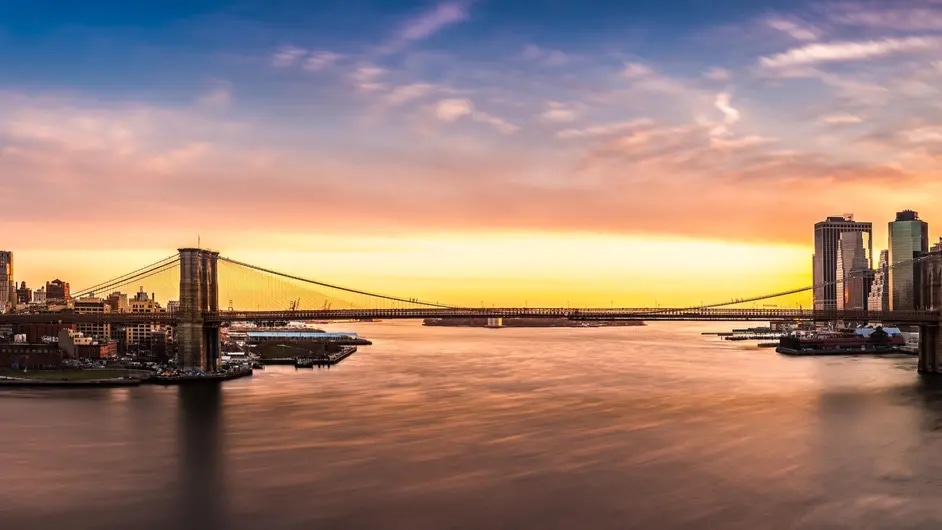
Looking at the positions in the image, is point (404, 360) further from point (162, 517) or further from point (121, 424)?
point (162, 517)

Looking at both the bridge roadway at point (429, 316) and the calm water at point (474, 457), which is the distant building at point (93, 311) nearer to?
the bridge roadway at point (429, 316)

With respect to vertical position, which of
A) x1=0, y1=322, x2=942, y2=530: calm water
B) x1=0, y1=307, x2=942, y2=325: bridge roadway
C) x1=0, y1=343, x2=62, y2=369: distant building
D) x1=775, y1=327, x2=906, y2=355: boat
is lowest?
x1=775, y1=327, x2=906, y2=355: boat

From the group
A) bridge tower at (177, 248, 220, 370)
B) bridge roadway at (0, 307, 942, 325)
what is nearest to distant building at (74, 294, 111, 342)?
bridge roadway at (0, 307, 942, 325)

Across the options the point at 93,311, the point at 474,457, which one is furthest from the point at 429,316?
the point at 93,311

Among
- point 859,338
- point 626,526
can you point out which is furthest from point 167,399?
point 859,338

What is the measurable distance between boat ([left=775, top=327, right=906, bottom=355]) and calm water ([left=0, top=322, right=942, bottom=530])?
2734 cm

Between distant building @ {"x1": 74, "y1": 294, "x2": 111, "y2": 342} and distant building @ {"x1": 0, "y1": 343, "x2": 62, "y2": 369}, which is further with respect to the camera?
distant building @ {"x1": 74, "y1": 294, "x2": 111, "y2": 342}

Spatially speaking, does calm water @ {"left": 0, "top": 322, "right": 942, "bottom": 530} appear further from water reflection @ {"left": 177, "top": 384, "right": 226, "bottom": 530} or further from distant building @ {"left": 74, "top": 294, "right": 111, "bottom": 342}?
distant building @ {"left": 74, "top": 294, "right": 111, "bottom": 342}

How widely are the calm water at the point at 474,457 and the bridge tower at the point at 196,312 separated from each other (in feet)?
13.5

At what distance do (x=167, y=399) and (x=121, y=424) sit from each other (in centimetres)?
577

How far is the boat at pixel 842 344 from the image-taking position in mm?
59062

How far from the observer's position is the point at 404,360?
2021 inches

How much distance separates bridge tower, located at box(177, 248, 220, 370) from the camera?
1421 inches

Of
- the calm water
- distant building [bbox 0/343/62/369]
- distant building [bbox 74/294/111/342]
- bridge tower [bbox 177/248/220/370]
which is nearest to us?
the calm water
